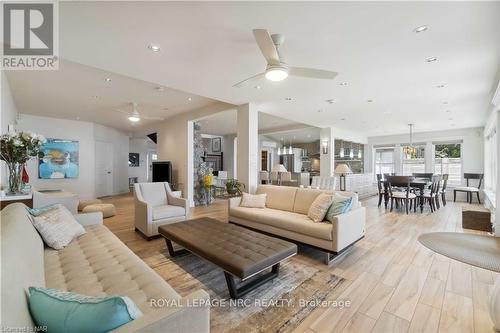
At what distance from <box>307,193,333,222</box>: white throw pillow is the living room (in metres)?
0.02

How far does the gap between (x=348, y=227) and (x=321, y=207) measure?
1.41 ft

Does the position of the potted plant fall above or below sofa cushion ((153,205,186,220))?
above

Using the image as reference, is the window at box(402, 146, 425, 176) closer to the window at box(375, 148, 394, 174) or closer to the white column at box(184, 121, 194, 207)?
the window at box(375, 148, 394, 174)

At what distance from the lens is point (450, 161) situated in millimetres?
8445

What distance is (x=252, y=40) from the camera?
2445 mm

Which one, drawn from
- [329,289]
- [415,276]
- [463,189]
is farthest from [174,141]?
[463,189]

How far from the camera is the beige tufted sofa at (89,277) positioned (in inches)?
34.6

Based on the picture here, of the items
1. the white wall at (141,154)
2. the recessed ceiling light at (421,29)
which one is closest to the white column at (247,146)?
the recessed ceiling light at (421,29)

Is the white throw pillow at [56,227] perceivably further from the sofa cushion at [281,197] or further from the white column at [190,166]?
the white column at [190,166]

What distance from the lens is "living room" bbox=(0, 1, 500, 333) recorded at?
1.57 meters

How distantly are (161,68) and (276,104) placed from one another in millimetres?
2765

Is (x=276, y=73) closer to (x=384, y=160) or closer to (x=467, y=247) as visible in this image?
(x=467, y=247)

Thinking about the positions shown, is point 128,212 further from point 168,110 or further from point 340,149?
point 340,149

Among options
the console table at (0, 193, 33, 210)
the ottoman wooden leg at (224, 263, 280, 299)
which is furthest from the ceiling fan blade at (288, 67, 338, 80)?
the console table at (0, 193, 33, 210)
